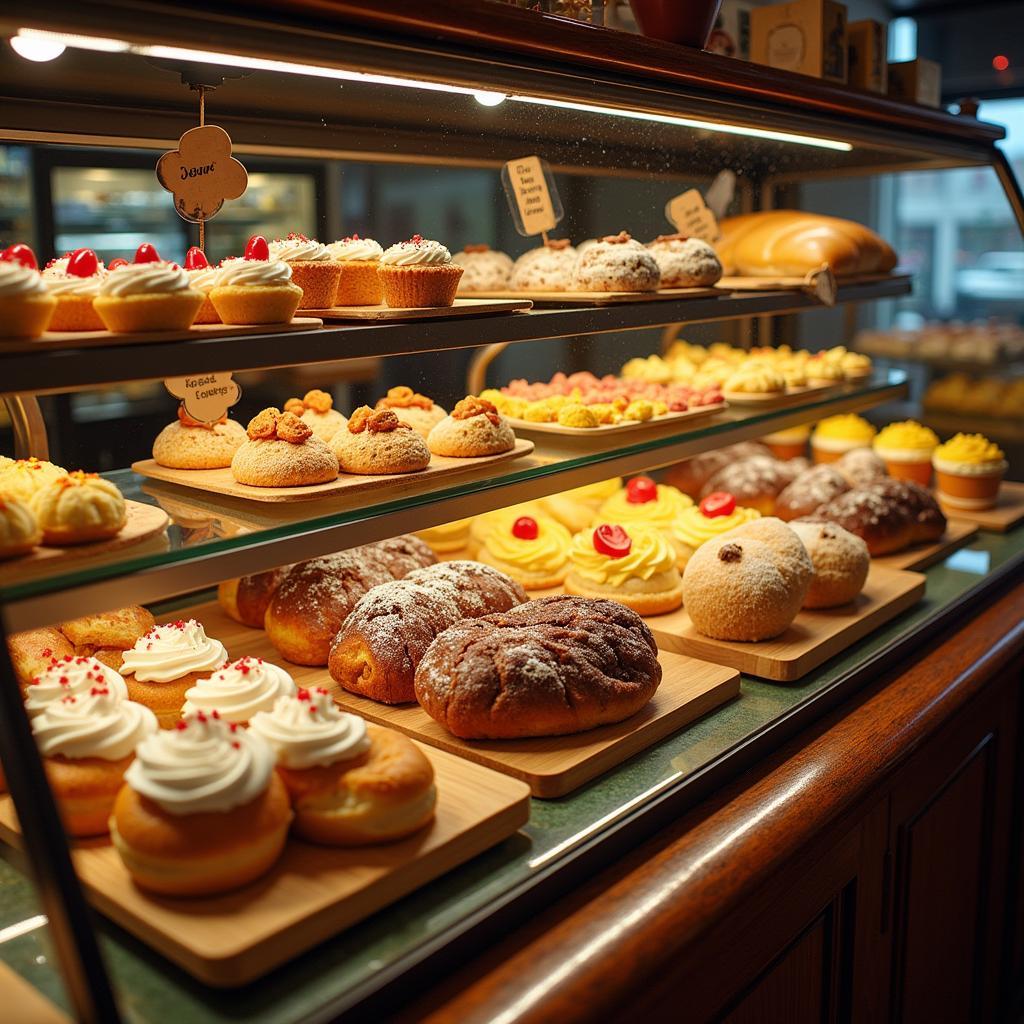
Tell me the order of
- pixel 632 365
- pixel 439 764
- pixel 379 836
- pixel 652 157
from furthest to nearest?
1. pixel 632 365
2. pixel 652 157
3. pixel 439 764
4. pixel 379 836

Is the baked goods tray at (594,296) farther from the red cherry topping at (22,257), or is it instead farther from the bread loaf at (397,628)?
the red cherry topping at (22,257)

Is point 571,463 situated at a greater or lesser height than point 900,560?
greater

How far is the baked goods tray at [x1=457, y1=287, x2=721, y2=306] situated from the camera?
2.00 meters

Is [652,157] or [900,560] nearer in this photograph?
[652,157]

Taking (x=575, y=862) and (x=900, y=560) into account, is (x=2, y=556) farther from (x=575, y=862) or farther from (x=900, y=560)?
(x=900, y=560)

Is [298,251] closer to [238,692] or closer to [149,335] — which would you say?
[149,335]

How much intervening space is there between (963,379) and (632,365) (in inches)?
55.5

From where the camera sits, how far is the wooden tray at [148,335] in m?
1.12

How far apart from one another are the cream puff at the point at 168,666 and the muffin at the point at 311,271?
527 mm

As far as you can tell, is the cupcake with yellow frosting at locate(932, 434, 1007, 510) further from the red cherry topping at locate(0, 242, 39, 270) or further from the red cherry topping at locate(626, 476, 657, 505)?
the red cherry topping at locate(0, 242, 39, 270)

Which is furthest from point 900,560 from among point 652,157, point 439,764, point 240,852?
point 240,852

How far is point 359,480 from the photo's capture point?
1.59 meters

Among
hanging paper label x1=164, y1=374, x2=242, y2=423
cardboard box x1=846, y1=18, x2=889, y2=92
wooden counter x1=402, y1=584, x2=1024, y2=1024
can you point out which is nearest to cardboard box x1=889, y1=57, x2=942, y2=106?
cardboard box x1=846, y1=18, x2=889, y2=92

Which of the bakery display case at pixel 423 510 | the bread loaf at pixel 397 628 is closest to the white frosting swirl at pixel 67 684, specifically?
the bakery display case at pixel 423 510
